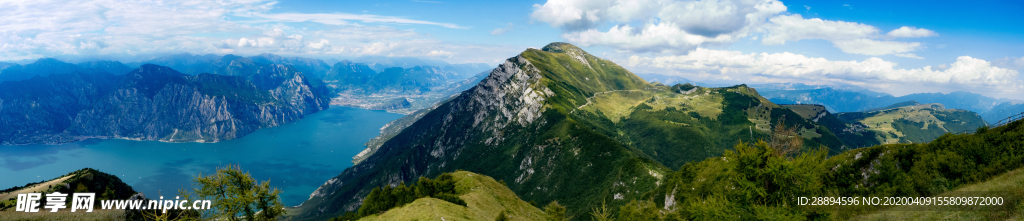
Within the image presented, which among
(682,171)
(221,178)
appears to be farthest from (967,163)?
(221,178)

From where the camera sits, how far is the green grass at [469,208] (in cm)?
5169

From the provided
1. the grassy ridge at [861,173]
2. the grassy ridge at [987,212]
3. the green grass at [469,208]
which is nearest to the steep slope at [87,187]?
the green grass at [469,208]

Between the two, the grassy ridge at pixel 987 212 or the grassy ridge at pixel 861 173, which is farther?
the grassy ridge at pixel 861 173

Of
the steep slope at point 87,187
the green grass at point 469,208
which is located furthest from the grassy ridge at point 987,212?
the steep slope at point 87,187

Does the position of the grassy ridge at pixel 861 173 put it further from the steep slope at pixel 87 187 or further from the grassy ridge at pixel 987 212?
the steep slope at pixel 87 187

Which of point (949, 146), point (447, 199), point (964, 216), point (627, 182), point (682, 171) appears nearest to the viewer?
point (964, 216)

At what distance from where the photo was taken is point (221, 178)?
115ft

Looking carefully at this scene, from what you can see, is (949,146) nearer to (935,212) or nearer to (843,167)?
(843,167)

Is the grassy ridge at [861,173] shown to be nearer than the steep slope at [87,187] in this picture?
Yes

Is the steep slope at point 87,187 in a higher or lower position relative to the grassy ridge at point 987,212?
lower

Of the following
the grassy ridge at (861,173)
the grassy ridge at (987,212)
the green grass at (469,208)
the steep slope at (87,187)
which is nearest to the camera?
the grassy ridge at (987,212)

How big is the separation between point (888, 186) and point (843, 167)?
8.70m

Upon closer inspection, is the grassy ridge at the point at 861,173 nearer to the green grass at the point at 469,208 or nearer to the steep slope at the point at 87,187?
the green grass at the point at 469,208

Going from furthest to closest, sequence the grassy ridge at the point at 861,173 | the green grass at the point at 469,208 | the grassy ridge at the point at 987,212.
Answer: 1. the green grass at the point at 469,208
2. the grassy ridge at the point at 861,173
3. the grassy ridge at the point at 987,212
